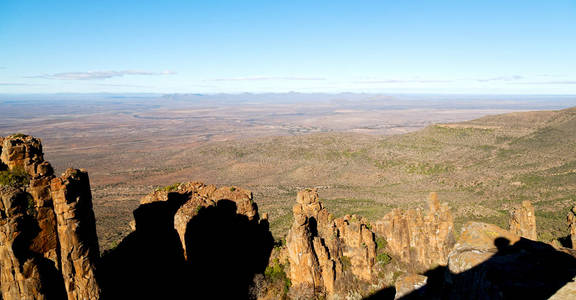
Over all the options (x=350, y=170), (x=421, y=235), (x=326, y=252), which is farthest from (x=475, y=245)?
(x=350, y=170)

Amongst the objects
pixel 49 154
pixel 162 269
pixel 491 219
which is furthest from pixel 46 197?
pixel 49 154

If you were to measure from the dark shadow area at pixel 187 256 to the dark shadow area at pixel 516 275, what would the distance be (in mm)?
19925

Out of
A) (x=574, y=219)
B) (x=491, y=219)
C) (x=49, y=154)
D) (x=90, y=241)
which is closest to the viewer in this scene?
(x=90, y=241)

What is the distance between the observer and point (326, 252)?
24656mm

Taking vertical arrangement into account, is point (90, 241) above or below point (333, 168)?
above

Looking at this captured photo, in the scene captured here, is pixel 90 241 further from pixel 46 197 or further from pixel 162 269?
pixel 162 269

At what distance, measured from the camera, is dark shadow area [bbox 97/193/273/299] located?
2311 centimetres

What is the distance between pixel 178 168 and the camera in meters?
100

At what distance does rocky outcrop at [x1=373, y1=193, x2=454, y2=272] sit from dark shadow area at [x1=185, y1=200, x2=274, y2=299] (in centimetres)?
1112

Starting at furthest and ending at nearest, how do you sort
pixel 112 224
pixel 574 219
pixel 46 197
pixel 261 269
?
1. pixel 112 224
2. pixel 574 219
3. pixel 261 269
4. pixel 46 197

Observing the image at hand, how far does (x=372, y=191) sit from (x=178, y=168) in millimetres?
61217

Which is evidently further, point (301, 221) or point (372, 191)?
point (372, 191)

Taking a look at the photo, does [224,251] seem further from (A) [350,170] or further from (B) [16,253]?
(A) [350,170]

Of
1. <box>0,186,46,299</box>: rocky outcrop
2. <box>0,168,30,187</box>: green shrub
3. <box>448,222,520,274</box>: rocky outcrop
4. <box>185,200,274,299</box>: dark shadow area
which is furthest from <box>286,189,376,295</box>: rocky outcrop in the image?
<box>448,222,520,274</box>: rocky outcrop
